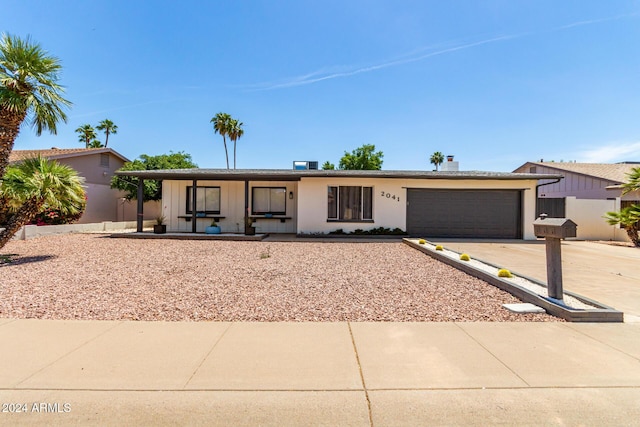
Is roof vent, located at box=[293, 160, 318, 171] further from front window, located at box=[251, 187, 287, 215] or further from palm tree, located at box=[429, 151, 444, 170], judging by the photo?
palm tree, located at box=[429, 151, 444, 170]

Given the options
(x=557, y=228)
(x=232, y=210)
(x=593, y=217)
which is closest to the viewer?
(x=557, y=228)

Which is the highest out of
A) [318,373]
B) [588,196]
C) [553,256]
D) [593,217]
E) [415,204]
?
[588,196]

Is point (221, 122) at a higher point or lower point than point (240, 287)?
higher

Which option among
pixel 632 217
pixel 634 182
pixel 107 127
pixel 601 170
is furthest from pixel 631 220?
pixel 107 127

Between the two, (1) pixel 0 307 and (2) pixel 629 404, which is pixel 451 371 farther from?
(1) pixel 0 307

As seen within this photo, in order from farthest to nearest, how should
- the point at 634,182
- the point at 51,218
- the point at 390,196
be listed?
the point at 390,196 → the point at 51,218 → the point at 634,182

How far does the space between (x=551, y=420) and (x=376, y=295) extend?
3288 mm

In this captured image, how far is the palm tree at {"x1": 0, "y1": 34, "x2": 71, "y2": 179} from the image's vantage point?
820cm

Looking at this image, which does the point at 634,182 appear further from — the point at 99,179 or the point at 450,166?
the point at 99,179

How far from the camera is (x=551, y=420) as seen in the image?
243 centimetres

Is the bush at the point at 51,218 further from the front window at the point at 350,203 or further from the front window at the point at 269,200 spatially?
the front window at the point at 350,203

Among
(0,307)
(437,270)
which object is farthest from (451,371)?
(0,307)

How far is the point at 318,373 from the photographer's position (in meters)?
3.08

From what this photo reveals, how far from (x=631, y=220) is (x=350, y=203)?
11.8 metres
